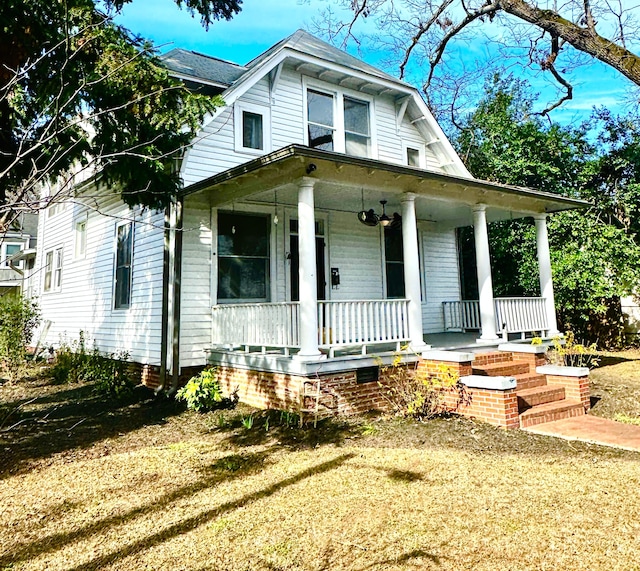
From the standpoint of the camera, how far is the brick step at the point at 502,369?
7.45 meters

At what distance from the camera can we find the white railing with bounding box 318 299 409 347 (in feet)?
22.9

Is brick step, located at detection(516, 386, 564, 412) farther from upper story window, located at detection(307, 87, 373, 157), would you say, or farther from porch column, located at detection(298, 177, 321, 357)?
upper story window, located at detection(307, 87, 373, 157)

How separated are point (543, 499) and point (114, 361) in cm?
830

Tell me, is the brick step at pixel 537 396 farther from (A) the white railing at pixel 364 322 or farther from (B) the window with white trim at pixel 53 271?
(B) the window with white trim at pixel 53 271

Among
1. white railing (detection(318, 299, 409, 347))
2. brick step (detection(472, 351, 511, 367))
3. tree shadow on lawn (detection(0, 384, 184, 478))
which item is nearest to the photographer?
tree shadow on lawn (detection(0, 384, 184, 478))

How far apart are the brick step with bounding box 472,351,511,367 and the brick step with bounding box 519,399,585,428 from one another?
126 cm

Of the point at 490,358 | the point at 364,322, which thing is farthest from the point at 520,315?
the point at 364,322

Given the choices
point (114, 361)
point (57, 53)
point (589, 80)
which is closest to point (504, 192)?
point (589, 80)

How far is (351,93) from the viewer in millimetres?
10875

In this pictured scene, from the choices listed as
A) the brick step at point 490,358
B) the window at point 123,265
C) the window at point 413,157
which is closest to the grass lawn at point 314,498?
the brick step at point 490,358

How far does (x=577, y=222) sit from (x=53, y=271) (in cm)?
1542

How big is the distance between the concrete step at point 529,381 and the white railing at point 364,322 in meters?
1.85

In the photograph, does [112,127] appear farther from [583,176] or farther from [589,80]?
[583,176]

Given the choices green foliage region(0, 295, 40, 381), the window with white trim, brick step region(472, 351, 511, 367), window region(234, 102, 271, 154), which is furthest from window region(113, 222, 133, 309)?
brick step region(472, 351, 511, 367)
